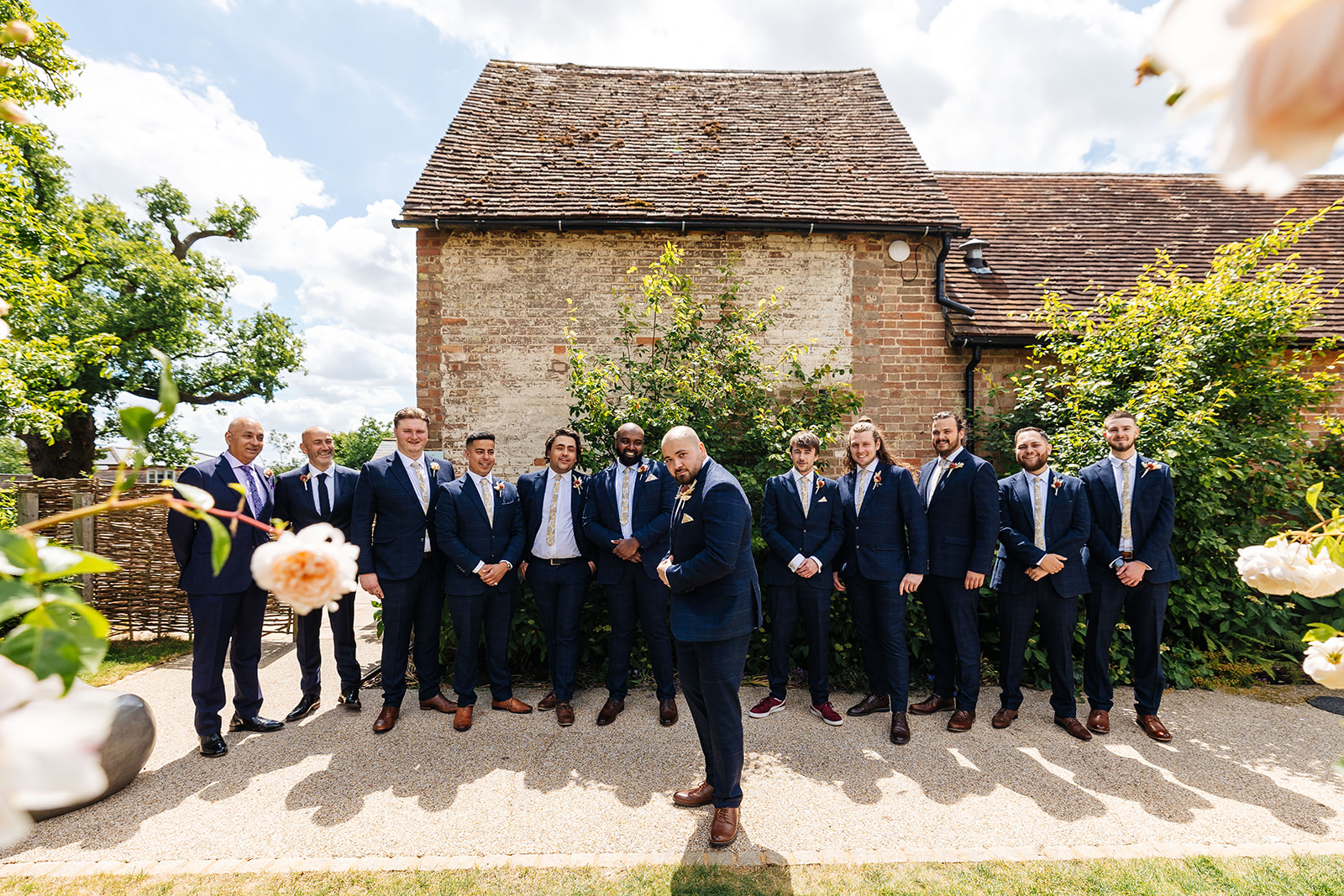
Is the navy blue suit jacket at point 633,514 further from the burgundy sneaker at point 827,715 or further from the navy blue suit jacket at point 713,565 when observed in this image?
the burgundy sneaker at point 827,715

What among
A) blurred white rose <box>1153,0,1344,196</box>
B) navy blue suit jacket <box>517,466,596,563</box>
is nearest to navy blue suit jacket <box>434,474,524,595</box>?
navy blue suit jacket <box>517,466,596,563</box>

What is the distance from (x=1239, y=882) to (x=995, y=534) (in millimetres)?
2388

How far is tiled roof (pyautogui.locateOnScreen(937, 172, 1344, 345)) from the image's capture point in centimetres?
866

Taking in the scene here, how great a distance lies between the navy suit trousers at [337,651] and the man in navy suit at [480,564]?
1003 millimetres

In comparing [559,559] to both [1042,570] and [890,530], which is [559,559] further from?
[1042,570]

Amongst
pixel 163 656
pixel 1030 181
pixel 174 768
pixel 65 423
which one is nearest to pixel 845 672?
pixel 174 768

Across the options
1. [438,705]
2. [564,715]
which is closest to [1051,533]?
[564,715]

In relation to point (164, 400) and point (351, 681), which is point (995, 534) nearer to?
point (164, 400)

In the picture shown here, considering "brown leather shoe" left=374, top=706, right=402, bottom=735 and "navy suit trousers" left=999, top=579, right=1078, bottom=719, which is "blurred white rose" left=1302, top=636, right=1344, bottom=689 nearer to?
"navy suit trousers" left=999, top=579, right=1078, bottom=719

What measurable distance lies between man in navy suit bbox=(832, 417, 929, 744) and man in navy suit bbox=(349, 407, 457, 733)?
3625 mm

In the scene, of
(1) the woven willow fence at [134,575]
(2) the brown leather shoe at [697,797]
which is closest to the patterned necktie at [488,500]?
(2) the brown leather shoe at [697,797]

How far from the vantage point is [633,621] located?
5.41 m

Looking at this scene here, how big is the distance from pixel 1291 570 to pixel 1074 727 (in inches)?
160

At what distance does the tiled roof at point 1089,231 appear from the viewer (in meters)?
8.66
